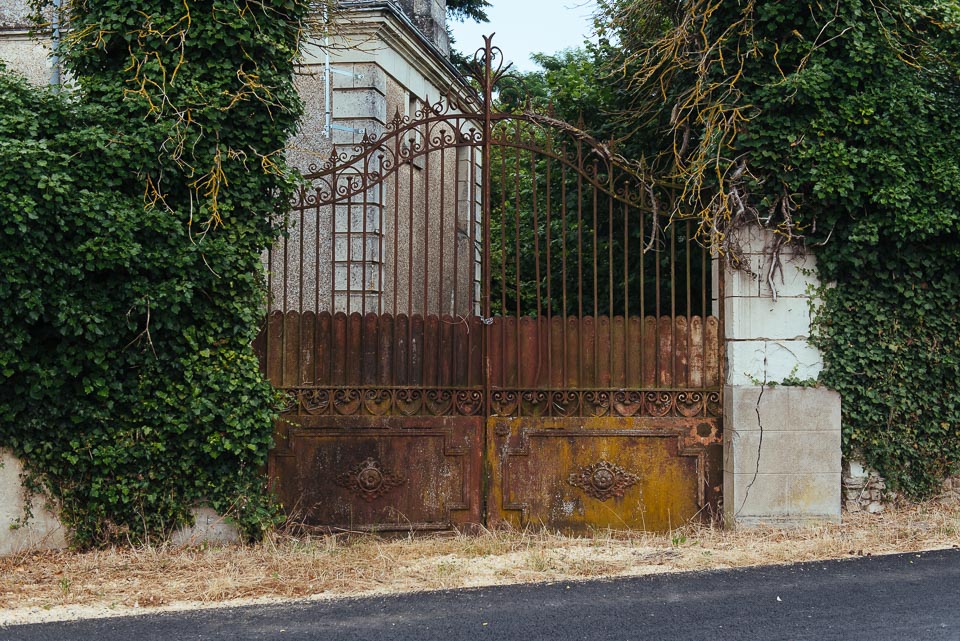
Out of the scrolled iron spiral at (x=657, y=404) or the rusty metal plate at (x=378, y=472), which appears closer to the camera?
the rusty metal plate at (x=378, y=472)

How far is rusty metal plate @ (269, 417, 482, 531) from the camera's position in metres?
6.64

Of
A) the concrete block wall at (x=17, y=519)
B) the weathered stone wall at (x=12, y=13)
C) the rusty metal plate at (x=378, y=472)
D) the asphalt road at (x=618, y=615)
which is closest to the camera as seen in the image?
the asphalt road at (x=618, y=615)

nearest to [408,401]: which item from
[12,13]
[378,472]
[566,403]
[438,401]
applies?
[438,401]

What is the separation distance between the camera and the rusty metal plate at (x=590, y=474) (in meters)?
6.76

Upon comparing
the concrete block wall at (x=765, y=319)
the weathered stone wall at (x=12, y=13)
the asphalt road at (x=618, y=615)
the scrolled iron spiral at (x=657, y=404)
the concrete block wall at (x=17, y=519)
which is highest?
the weathered stone wall at (x=12, y=13)

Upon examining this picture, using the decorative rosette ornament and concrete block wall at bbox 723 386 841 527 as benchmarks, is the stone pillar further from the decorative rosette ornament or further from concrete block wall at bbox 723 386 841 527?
the decorative rosette ornament

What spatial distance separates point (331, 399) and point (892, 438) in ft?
14.2

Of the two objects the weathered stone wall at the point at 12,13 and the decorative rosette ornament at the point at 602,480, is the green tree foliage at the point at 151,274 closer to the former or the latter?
the decorative rosette ornament at the point at 602,480

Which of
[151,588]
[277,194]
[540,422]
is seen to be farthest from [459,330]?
[151,588]

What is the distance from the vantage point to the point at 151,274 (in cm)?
605

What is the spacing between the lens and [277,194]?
680cm

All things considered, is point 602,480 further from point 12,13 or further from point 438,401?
point 12,13

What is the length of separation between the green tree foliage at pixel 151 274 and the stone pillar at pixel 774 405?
11.3ft

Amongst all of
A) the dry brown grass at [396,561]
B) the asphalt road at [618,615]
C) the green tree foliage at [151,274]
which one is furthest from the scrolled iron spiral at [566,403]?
the green tree foliage at [151,274]
